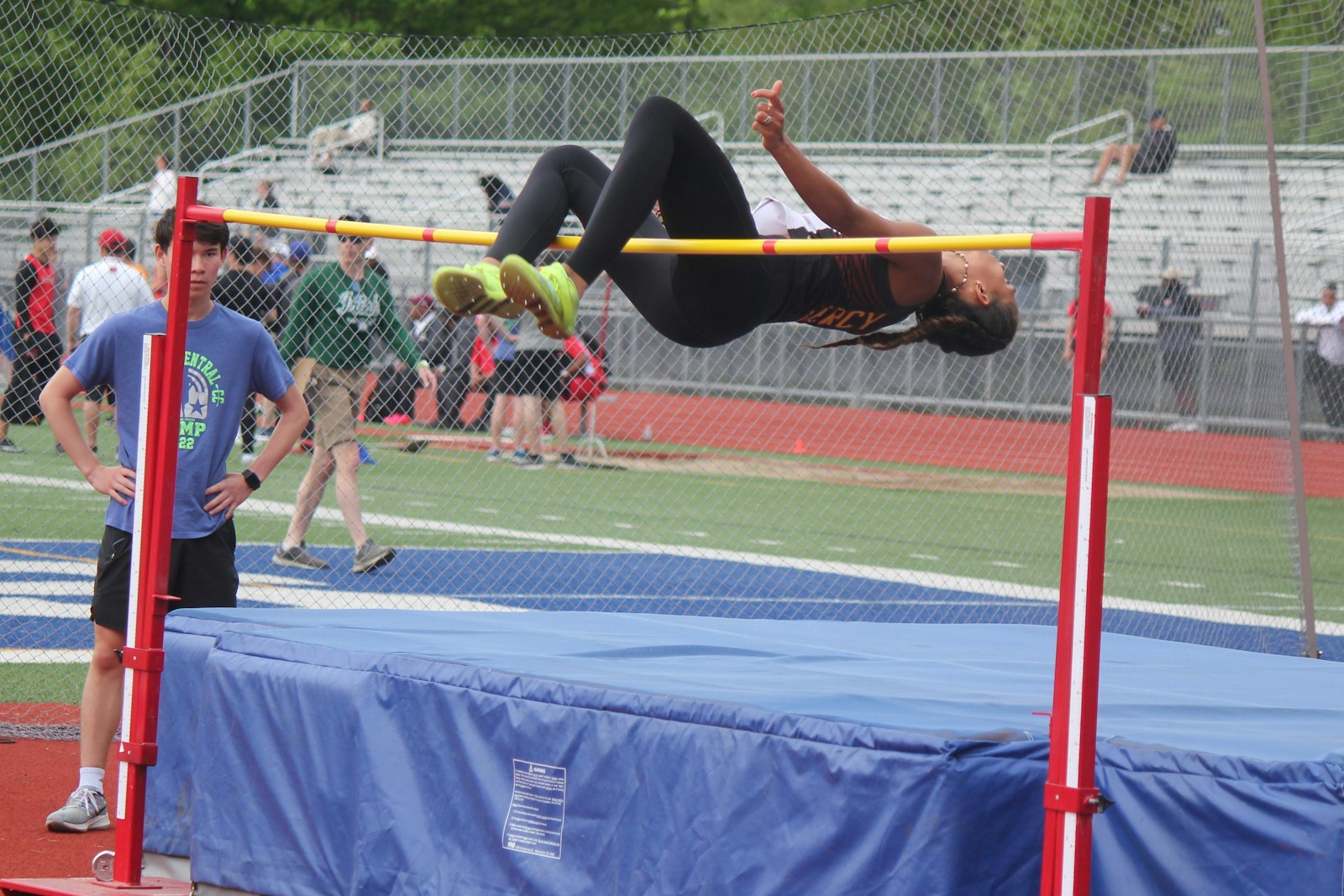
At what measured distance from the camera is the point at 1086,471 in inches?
121

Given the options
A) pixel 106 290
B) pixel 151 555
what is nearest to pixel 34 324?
pixel 106 290

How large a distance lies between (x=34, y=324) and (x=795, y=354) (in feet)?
24.8

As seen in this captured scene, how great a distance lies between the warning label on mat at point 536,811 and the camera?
373cm

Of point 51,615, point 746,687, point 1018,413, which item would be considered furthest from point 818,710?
point 1018,413

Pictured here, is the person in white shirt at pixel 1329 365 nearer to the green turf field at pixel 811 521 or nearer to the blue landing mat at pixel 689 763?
the green turf field at pixel 811 521

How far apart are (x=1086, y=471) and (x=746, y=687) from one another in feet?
3.78

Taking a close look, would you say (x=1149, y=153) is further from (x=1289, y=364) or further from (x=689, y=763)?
(x=689, y=763)

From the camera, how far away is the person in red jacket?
12336 millimetres

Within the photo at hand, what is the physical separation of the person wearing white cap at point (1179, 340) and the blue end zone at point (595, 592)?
191 inches

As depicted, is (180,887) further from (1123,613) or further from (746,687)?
(1123,613)

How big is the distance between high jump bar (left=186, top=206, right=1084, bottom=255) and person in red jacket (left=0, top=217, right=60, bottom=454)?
343 inches

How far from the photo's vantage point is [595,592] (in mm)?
→ 9383

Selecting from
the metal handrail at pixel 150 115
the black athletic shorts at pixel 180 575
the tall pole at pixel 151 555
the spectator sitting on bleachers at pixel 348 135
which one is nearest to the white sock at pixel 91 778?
the black athletic shorts at pixel 180 575

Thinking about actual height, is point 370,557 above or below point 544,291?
below
